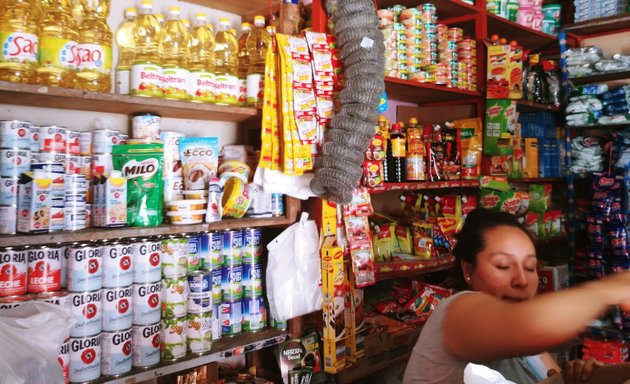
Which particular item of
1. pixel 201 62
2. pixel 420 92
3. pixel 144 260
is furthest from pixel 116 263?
pixel 420 92

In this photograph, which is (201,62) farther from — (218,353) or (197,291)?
(218,353)

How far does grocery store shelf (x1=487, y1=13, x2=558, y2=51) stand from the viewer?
129 inches

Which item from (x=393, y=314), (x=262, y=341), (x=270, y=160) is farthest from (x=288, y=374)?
(x=270, y=160)

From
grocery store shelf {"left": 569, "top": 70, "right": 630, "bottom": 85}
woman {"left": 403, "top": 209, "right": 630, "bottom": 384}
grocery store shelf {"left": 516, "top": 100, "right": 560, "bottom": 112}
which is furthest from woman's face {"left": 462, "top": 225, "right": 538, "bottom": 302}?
grocery store shelf {"left": 569, "top": 70, "right": 630, "bottom": 85}

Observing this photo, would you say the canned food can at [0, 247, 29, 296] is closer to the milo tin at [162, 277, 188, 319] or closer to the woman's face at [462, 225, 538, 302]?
the milo tin at [162, 277, 188, 319]

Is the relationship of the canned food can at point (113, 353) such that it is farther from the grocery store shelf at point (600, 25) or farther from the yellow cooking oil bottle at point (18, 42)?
the grocery store shelf at point (600, 25)

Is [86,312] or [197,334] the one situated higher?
[86,312]

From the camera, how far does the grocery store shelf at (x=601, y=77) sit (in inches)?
139

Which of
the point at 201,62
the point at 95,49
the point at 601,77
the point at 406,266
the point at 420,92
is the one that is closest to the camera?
the point at 95,49

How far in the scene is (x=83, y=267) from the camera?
5.22 ft

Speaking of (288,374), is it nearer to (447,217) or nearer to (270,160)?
(270,160)

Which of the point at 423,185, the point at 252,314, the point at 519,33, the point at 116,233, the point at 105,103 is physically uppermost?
the point at 519,33

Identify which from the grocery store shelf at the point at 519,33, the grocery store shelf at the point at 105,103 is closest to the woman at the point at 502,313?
the grocery store shelf at the point at 105,103

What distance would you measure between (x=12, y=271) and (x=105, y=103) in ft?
2.20
